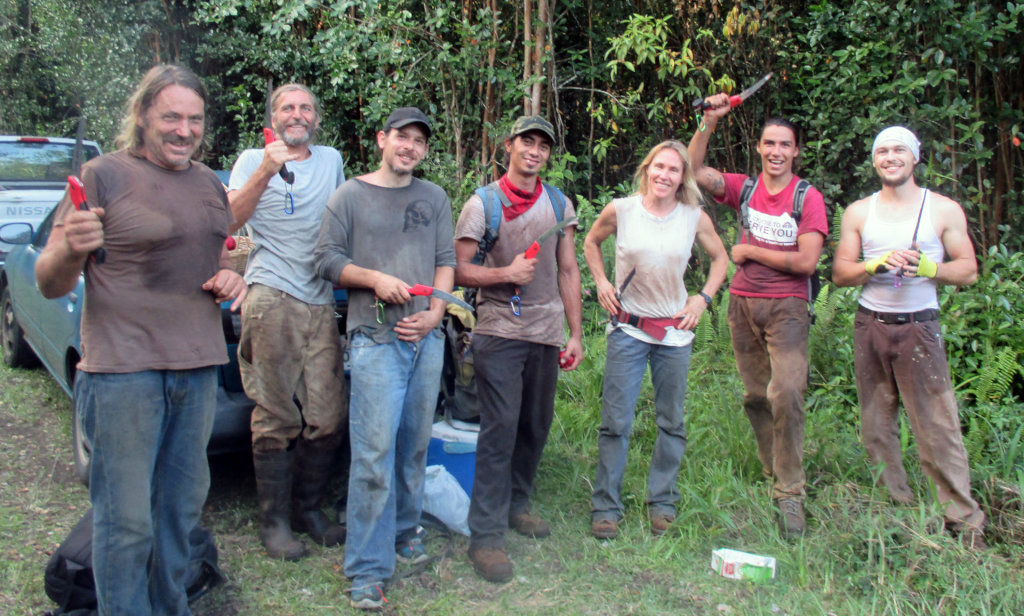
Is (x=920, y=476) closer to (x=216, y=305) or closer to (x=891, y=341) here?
(x=891, y=341)

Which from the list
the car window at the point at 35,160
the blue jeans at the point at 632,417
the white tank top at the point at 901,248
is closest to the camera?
the white tank top at the point at 901,248

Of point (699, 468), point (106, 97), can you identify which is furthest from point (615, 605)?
point (106, 97)

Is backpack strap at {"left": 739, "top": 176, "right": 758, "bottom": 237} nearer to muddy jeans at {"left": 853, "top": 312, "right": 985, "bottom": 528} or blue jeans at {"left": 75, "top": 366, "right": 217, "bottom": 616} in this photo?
muddy jeans at {"left": 853, "top": 312, "right": 985, "bottom": 528}

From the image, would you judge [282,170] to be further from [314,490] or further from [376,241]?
[314,490]

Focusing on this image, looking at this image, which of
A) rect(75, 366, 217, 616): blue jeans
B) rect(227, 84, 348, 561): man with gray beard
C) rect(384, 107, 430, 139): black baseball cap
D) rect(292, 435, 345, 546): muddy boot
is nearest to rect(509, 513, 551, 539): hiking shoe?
rect(292, 435, 345, 546): muddy boot

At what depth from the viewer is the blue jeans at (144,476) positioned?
8.63ft

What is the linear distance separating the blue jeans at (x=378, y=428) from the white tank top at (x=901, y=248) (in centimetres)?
206

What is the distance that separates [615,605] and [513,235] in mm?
1660

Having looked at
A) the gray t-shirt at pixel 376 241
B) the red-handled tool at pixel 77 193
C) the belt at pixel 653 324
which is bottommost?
the belt at pixel 653 324

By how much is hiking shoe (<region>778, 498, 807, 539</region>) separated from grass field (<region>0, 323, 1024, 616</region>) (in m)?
0.05

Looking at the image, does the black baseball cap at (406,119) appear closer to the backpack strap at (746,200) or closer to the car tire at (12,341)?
the backpack strap at (746,200)

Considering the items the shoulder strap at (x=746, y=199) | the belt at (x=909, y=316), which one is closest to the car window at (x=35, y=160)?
the shoulder strap at (x=746, y=199)

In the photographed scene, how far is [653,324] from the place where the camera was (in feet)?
12.9

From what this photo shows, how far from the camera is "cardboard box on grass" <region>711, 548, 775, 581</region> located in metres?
3.58
